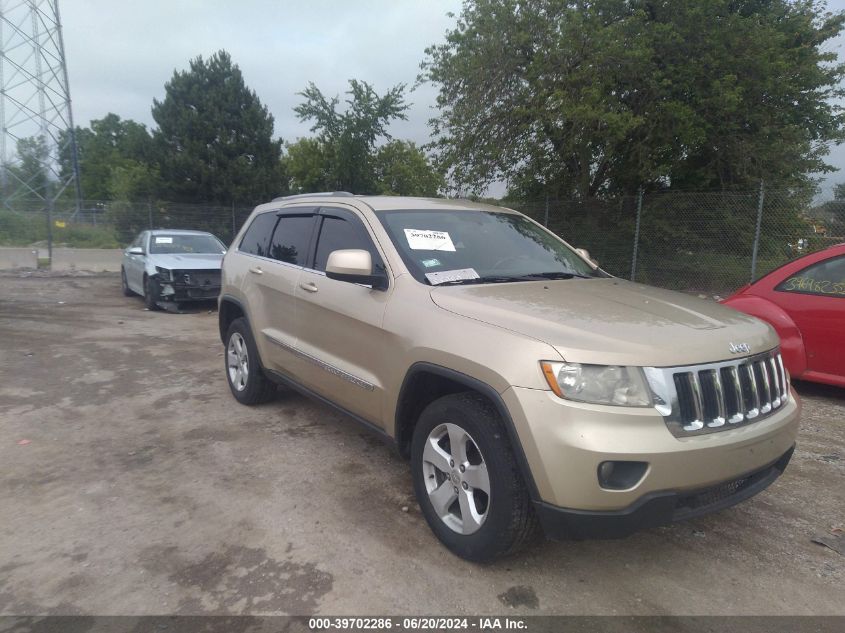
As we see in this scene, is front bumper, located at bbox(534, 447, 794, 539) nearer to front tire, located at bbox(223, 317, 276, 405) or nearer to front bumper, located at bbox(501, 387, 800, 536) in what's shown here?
front bumper, located at bbox(501, 387, 800, 536)

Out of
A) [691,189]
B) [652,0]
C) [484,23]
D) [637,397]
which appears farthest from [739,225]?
[637,397]

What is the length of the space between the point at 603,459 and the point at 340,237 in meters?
2.41

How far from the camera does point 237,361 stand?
5441mm

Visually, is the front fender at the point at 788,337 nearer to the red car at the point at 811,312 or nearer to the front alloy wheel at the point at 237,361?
the red car at the point at 811,312

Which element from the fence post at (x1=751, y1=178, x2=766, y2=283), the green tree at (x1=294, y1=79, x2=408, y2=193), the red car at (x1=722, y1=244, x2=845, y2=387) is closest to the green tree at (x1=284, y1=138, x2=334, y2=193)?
the green tree at (x1=294, y1=79, x2=408, y2=193)

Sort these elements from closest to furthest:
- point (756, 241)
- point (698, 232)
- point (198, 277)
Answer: point (198, 277), point (756, 241), point (698, 232)

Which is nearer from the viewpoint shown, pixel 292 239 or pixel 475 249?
pixel 475 249

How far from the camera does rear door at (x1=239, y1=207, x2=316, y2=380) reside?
173 inches

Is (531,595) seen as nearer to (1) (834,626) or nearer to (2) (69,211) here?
(1) (834,626)

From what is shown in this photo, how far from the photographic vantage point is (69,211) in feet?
63.6

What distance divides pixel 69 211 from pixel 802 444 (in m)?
21.1

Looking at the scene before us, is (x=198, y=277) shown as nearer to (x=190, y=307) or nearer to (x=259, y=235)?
(x=190, y=307)

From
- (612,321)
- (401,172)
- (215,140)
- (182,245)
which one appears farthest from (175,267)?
(401,172)

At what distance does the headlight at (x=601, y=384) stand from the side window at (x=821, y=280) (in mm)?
3822
